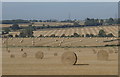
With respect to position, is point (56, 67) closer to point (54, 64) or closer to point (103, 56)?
point (54, 64)

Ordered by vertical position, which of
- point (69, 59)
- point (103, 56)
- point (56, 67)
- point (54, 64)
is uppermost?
point (69, 59)

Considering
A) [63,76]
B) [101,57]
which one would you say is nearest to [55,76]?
[63,76]

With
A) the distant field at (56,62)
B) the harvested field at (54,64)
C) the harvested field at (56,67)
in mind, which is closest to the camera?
the harvested field at (56,67)

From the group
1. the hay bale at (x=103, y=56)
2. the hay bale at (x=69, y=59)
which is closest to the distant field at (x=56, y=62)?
the hay bale at (x=103, y=56)

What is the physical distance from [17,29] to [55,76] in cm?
10104

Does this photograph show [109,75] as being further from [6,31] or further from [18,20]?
[18,20]

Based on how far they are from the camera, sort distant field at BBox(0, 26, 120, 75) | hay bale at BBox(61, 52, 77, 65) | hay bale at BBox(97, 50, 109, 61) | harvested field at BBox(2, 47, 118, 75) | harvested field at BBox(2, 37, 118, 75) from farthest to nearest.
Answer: hay bale at BBox(97, 50, 109, 61) → hay bale at BBox(61, 52, 77, 65) → distant field at BBox(0, 26, 120, 75) → harvested field at BBox(2, 37, 118, 75) → harvested field at BBox(2, 47, 118, 75)

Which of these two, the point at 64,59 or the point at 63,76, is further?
the point at 64,59

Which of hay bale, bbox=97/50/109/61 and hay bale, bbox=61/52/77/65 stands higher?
hay bale, bbox=61/52/77/65

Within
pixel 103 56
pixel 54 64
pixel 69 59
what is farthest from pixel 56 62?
pixel 103 56

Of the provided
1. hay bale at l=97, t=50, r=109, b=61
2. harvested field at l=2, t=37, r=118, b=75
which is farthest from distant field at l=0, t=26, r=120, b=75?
hay bale at l=97, t=50, r=109, b=61

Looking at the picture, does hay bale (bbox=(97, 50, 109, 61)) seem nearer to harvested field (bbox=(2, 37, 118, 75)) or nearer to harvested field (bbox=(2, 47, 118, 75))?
harvested field (bbox=(2, 37, 118, 75))

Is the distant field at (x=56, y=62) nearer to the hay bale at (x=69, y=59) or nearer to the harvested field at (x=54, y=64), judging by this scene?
the harvested field at (x=54, y=64)

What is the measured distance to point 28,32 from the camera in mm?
109688
